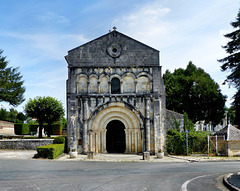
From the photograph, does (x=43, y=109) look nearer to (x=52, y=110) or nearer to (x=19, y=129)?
(x=52, y=110)

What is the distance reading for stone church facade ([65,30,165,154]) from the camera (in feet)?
76.2

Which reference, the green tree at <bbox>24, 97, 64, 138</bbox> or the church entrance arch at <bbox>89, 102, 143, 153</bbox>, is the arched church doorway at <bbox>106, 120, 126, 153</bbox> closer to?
the church entrance arch at <bbox>89, 102, 143, 153</bbox>

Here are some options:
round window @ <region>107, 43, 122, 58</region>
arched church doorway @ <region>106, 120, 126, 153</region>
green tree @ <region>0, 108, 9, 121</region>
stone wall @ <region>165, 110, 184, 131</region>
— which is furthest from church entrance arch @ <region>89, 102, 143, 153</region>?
green tree @ <region>0, 108, 9, 121</region>

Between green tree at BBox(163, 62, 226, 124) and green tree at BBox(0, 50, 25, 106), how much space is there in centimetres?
2323

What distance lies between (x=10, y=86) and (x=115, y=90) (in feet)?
68.7

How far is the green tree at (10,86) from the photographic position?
122 feet

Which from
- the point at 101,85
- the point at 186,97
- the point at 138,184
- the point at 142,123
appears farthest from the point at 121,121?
the point at 186,97

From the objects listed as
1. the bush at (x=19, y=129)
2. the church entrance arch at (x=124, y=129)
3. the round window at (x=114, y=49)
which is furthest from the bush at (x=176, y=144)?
the bush at (x=19, y=129)

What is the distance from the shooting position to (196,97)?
1646 inches

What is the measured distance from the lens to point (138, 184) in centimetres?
988

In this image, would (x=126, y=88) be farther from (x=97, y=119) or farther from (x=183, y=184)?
(x=183, y=184)

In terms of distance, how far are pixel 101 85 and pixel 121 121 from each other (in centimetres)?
379

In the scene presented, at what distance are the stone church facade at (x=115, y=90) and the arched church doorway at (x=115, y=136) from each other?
1.66 meters

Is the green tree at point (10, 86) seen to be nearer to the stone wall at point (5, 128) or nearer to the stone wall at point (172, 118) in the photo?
the stone wall at point (5, 128)
